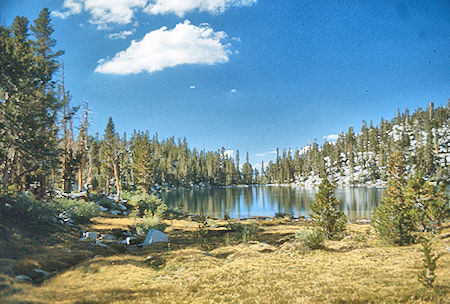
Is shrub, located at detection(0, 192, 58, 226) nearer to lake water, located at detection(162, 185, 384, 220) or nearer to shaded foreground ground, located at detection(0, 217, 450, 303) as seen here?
shaded foreground ground, located at detection(0, 217, 450, 303)

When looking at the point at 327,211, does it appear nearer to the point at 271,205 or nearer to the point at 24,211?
the point at 24,211

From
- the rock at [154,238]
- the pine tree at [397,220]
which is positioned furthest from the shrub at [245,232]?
the pine tree at [397,220]

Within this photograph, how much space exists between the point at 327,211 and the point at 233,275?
1088 cm

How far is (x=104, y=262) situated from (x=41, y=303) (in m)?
5.56

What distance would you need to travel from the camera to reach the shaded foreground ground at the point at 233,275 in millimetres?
9809

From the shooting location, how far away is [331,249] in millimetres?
17844

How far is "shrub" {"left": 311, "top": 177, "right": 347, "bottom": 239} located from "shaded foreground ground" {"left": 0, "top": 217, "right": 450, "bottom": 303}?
75.9 inches

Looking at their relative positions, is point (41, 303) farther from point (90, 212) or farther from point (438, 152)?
point (438, 152)

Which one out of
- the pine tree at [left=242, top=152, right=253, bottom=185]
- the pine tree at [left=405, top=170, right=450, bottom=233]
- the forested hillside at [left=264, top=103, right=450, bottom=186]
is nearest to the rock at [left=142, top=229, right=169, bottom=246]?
the pine tree at [left=405, top=170, right=450, bottom=233]

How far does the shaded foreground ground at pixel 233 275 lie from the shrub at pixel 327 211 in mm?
1928

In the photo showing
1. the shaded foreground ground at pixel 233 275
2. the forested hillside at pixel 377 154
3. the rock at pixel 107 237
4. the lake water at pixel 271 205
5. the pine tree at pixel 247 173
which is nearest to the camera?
the shaded foreground ground at pixel 233 275

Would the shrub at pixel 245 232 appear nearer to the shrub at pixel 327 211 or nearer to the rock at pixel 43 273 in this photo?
the shrub at pixel 327 211

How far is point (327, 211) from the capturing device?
20609mm

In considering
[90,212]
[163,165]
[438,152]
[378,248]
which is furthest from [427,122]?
[90,212]
